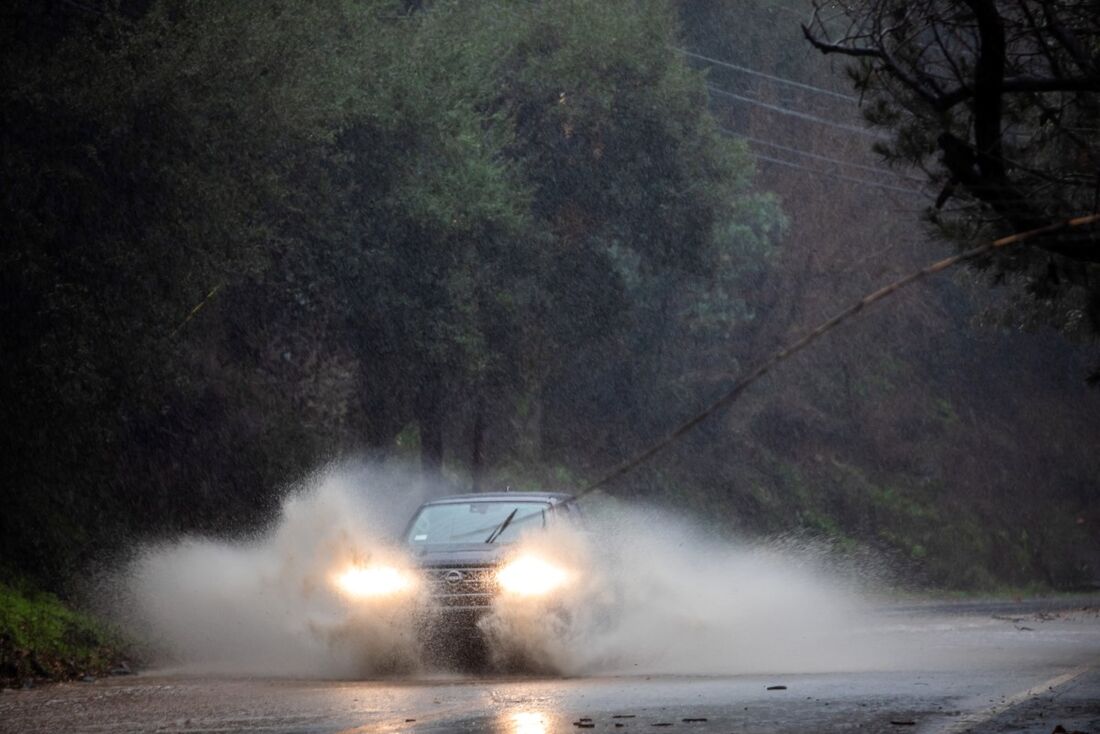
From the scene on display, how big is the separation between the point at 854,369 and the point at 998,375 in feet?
18.6

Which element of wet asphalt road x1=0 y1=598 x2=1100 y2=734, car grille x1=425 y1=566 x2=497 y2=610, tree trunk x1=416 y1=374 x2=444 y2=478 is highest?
tree trunk x1=416 y1=374 x2=444 y2=478

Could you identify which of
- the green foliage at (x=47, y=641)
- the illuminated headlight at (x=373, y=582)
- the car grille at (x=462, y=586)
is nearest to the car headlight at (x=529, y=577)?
the car grille at (x=462, y=586)

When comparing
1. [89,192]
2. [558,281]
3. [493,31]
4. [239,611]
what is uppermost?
[493,31]

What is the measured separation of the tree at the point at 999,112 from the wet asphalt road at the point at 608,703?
3.09 m

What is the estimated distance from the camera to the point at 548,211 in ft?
122

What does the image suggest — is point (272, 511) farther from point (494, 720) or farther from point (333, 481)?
point (494, 720)

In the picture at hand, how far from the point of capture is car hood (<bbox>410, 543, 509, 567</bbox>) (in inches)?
640

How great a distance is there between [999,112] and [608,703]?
5011 millimetres

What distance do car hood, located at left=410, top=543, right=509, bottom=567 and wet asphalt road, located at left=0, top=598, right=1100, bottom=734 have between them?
3.64ft

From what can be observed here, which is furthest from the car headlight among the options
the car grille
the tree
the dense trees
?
the dense trees

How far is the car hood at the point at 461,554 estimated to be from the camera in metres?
16.2

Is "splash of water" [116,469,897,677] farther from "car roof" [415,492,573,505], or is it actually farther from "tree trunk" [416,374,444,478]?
"tree trunk" [416,374,444,478]

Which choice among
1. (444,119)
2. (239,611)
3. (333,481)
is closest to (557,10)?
(444,119)

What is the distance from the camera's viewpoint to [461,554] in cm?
1644
